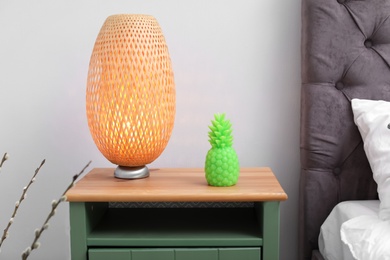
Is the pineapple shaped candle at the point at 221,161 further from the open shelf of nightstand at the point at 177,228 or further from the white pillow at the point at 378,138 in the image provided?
the white pillow at the point at 378,138

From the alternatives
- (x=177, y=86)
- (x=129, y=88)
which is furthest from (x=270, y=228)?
(x=177, y=86)

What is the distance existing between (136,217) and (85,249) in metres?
0.24

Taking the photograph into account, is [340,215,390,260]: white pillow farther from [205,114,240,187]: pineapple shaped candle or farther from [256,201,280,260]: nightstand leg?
[205,114,240,187]: pineapple shaped candle

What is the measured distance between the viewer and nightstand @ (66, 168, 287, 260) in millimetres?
1109

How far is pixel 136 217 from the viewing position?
4.47 ft

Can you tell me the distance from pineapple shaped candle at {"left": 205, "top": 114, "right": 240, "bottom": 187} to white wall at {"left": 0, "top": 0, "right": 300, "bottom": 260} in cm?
34

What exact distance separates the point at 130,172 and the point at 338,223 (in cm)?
62

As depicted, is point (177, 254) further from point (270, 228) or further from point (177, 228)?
point (270, 228)

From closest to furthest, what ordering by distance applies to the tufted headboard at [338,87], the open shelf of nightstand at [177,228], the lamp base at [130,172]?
the open shelf of nightstand at [177,228] < the lamp base at [130,172] < the tufted headboard at [338,87]

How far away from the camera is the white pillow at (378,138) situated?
1188mm

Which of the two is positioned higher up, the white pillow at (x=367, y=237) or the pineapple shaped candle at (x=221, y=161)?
the pineapple shaped candle at (x=221, y=161)

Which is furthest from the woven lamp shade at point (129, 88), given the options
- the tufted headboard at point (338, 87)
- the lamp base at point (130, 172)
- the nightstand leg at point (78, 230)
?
the tufted headboard at point (338, 87)

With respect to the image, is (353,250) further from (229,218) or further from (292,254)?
(292,254)

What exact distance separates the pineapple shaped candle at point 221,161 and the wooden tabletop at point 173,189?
2cm
